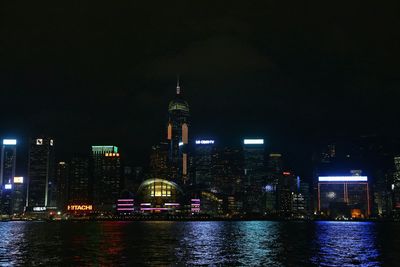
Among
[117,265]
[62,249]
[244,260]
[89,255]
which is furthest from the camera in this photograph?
[62,249]

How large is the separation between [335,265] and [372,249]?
27.4 meters

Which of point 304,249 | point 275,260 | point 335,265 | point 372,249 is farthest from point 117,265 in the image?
point 372,249

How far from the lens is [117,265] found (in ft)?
207

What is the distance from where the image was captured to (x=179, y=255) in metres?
75.2

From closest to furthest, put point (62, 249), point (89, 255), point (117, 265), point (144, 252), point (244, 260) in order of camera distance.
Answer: point (117, 265), point (244, 260), point (89, 255), point (144, 252), point (62, 249)

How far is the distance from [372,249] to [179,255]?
3365cm

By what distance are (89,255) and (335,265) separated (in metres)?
32.5

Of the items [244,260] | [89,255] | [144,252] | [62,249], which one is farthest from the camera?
[62,249]

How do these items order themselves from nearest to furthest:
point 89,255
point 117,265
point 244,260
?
point 117,265 → point 244,260 → point 89,255

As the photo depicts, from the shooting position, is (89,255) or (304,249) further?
(304,249)

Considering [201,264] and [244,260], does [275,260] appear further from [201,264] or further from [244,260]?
[201,264]

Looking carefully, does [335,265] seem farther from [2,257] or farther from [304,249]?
[2,257]

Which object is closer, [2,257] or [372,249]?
[2,257]

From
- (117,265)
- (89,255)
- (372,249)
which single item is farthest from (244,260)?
(372,249)
